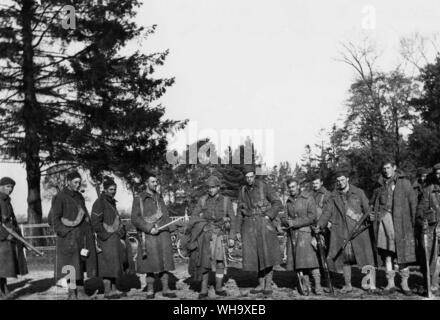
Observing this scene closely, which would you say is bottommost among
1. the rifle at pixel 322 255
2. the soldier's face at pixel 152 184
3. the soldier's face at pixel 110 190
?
the rifle at pixel 322 255

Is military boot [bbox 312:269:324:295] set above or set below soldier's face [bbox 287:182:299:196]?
below

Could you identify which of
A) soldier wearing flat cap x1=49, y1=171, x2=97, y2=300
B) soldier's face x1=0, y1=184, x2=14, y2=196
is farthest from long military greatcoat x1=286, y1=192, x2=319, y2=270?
soldier's face x1=0, y1=184, x2=14, y2=196

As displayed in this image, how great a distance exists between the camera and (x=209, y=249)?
9.07m

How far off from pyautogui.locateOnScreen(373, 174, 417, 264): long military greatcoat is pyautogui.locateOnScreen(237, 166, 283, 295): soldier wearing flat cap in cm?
168

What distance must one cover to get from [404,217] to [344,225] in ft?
3.21

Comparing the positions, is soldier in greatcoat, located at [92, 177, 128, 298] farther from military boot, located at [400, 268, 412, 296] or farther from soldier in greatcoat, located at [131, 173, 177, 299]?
military boot, located at [400, 268, 412, 296]

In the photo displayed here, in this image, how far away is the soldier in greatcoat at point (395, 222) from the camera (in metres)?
8.78

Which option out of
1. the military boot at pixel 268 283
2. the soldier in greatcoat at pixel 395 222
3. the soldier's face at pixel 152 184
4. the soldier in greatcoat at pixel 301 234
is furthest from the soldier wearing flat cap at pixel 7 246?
the soldier in greatcoat at pixel 395 222

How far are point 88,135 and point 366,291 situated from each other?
1415 cm

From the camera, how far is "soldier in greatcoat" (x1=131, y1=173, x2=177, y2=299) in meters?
9.12

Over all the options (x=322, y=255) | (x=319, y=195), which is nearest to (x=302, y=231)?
(x=322, y=255)

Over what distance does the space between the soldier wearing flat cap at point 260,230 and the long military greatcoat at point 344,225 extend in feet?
2.66

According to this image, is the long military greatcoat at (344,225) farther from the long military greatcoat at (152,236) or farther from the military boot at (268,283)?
the long military greatcoat at (152,236)

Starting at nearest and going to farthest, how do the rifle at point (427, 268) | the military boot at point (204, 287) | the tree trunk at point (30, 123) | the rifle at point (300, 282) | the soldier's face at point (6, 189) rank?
the rifle at point (427, 268) → the military boot at point (204, 287) → the rifle at point (300, 282) → the soldier's face at point (6, 189) → the tree trunk at point (30, 123)
